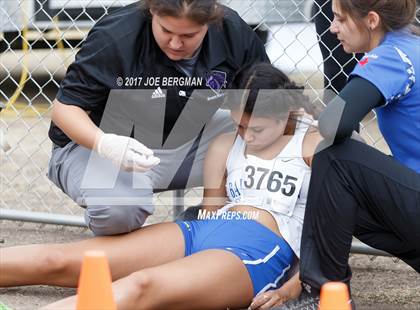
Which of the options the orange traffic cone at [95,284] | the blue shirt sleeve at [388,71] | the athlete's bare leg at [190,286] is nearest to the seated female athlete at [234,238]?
the athlete's bare leg at [190,286]

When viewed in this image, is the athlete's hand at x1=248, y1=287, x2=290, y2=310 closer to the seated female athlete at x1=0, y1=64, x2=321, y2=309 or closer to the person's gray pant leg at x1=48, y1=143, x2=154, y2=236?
the seated female athlete at x1=0, y1=64, x2=321, y2=309

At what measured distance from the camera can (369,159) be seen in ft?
9.55

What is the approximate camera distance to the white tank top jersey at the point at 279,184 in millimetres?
3324

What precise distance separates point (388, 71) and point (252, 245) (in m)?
0.76

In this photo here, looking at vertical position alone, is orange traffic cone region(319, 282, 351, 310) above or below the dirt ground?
above

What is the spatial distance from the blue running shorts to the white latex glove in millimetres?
281

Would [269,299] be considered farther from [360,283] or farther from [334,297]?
[334,297]

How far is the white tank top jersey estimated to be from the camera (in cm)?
332

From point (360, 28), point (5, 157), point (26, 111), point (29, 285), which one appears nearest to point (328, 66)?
point (360, 28)

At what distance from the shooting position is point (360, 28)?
3.02 metres

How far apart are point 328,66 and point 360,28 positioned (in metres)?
0.99

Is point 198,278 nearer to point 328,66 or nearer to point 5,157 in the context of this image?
point 328,66

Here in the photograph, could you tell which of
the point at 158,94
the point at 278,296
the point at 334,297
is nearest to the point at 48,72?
the point at 158,94

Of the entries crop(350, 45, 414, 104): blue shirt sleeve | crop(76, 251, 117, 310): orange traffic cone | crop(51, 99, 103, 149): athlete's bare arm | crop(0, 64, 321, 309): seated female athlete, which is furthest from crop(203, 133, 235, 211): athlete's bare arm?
crop(76, 251, 117, 310): orange traffic cone
